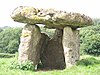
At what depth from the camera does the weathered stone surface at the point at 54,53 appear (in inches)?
733

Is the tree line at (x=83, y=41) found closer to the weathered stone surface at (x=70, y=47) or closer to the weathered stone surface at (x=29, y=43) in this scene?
the weathered stone surface at (x=70, y=47)

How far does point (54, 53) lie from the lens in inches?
745

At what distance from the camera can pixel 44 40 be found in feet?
60.7

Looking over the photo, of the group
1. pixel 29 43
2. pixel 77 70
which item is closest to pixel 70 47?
pixel 77 70

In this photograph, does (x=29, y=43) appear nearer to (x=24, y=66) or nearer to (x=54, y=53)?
(x=24, y=66)

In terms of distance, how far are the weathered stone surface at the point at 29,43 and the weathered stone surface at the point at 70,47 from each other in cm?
166

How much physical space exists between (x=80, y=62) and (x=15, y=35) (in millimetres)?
27554

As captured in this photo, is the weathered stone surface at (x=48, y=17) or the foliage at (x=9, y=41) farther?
the foliage at (x=9, y=41)

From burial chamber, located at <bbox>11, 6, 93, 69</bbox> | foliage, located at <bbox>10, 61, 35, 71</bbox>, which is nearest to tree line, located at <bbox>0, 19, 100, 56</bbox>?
burial chamber, located at <bbox>11, 6, 93, 69</bbox>

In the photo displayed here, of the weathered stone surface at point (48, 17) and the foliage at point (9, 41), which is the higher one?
the weathered stone surface at point (48, 17)

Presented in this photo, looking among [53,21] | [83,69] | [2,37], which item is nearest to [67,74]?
[83,69]

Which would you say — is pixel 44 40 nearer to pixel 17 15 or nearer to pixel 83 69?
pixel 17 15

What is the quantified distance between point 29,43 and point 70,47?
7.55 ft

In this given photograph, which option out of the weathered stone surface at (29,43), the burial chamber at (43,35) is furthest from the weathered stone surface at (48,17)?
the weathered stone surface at (29,43)
